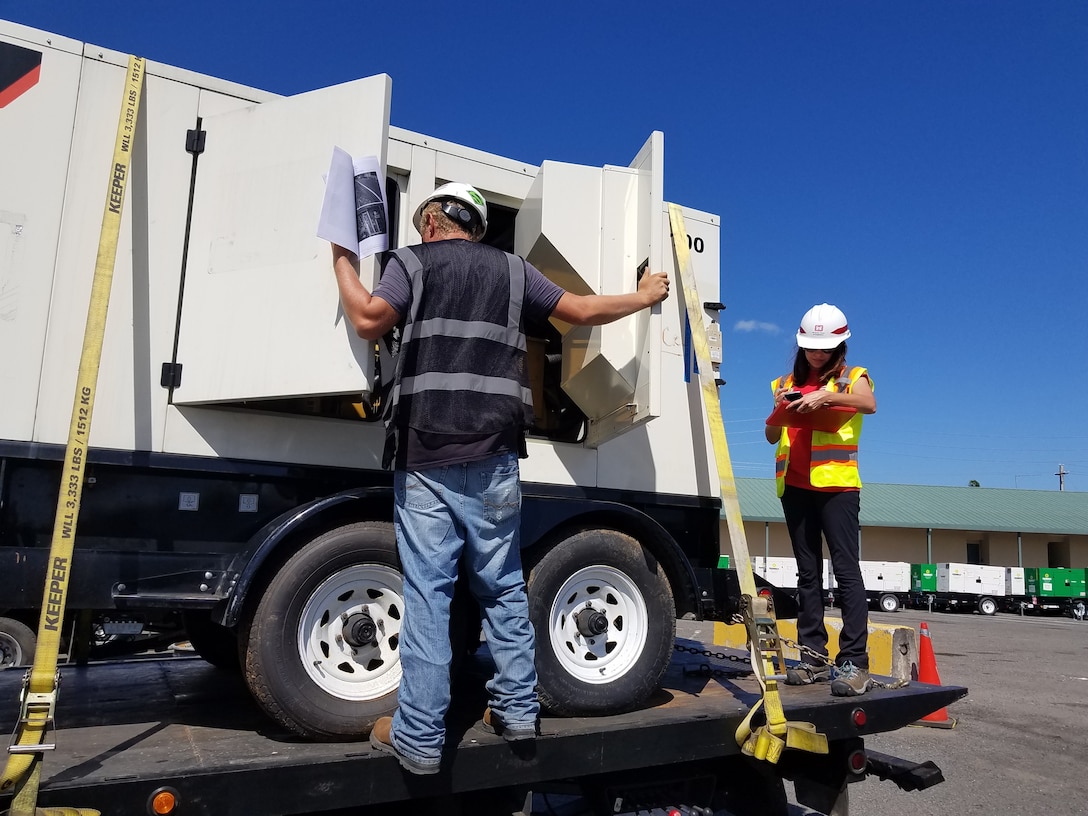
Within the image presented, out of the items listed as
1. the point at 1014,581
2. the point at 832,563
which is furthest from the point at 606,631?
the point at 1014,581

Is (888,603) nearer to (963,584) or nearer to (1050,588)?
(963,584)

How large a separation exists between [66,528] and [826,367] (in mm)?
3593

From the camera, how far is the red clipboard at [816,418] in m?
4.21

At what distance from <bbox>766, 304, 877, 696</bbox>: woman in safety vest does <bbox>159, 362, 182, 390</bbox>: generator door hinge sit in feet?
9.40

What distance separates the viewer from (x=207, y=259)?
128 inches

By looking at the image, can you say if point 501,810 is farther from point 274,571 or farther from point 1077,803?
point 1077,803

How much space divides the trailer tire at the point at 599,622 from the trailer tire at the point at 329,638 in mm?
613

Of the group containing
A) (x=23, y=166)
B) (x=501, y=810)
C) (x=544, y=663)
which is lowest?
(x=501, y=810)

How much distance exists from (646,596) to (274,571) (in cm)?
161

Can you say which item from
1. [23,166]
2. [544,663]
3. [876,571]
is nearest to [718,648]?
[544,663]

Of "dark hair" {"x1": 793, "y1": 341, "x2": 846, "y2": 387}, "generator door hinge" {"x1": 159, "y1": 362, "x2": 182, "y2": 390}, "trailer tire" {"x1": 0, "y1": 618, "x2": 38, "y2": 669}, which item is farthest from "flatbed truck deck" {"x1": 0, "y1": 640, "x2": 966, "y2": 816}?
"trailer tire" {"x1": 0, "y1": 618, "x2": 38, "y2": 669}

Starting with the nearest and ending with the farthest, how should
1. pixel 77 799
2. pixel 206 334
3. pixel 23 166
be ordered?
pixel 77 799 → pixel 23 166 → pixel 206 334

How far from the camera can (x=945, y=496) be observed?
42.6 meters

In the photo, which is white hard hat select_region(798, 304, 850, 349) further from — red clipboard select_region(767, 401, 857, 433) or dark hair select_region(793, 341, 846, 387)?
red clipboard select_region(767, 401, 857, 433)
